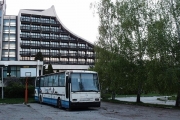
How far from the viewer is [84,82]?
20797 mm

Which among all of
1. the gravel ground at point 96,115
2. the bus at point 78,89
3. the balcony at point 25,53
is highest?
the balcony at point 25,53

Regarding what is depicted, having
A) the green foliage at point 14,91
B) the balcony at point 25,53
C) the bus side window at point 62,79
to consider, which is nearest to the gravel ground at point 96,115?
the bus side window at point 62,79

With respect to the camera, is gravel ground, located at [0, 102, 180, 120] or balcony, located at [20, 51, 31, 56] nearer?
gravel ground, located at [0, 102, 180, 120]

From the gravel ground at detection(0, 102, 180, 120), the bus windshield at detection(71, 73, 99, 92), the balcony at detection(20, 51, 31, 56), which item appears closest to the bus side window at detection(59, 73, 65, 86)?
the bus windshield at detection(71, 73, 99, 92)

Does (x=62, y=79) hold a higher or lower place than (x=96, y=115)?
higher

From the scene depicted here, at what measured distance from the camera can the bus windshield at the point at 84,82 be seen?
20.5 metres

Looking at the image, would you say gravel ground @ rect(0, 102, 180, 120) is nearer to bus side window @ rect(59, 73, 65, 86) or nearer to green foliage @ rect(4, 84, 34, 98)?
bus side window @ rect(59, 73, 65, 86)

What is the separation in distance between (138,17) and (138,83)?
6.43 m

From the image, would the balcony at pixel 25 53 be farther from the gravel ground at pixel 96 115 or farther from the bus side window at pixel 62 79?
the gravel ground at pixel 96 115

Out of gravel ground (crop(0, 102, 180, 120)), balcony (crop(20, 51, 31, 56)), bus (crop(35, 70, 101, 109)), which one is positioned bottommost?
gravel ground (crop(0, 102, 180, 120))

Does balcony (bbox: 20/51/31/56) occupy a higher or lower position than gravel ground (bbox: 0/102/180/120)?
higher

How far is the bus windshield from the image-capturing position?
2048cm

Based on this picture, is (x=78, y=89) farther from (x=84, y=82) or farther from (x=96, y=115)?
(x=96, y=115)

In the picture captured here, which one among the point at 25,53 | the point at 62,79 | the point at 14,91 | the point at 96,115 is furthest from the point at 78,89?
the point at 25,53
